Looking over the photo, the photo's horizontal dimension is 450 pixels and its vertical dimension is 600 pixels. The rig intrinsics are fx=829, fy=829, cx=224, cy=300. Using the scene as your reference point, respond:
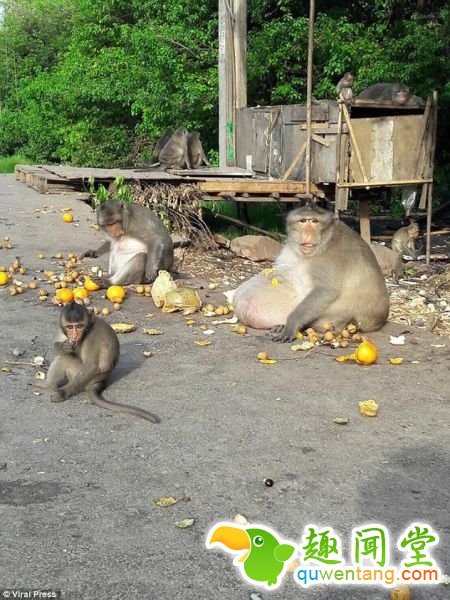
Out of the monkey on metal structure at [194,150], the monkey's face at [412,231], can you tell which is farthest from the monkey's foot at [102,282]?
the monkey on metal structure at [194,150]

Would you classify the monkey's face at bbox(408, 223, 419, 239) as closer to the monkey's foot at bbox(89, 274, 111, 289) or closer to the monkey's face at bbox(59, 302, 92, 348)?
the monkey's foot at bbox(89, 274, 111, 289)

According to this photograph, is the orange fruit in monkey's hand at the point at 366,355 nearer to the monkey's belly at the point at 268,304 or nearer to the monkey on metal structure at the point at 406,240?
the monkey's belly at the point at 268,304

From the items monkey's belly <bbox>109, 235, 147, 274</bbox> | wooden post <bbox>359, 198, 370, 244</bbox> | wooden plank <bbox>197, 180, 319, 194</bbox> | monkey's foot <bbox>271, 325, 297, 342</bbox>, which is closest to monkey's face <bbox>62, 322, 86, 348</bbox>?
monkey's foot <bbox>271, 325, 297, 342</bbox>

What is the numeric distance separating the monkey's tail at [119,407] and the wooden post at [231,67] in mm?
10944

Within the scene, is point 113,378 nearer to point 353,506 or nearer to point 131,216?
point 353,506

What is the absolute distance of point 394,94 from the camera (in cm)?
1288

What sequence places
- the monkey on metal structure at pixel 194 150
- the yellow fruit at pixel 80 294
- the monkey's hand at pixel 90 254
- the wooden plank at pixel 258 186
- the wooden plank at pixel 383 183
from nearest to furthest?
the yellow fruit at pixel 80 294
the monkey's hand at pixel 90 254
the wooden plank at pixel 383 183
the wooden plank at pixel 258 186
the monkey on metal structure at pixel 194 150

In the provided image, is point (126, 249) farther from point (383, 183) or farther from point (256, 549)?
point (256, 549)

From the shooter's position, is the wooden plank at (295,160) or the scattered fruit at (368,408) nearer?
the scattered fruit at (368,408)

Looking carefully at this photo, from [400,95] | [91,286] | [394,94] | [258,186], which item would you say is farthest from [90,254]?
[394,94]

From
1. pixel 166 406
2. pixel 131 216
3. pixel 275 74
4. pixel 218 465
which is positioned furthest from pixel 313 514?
pixel 275 74

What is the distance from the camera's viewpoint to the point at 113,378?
546cm

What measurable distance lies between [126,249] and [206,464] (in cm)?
446

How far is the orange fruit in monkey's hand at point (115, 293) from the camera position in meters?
7.67
